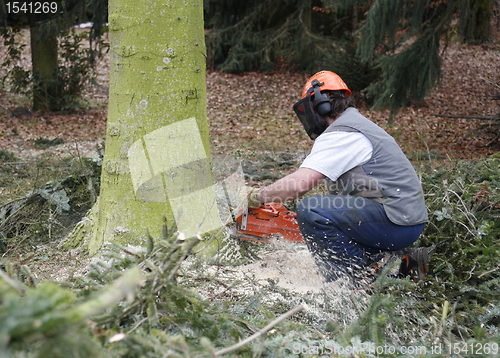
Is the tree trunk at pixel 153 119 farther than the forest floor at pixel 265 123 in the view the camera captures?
No

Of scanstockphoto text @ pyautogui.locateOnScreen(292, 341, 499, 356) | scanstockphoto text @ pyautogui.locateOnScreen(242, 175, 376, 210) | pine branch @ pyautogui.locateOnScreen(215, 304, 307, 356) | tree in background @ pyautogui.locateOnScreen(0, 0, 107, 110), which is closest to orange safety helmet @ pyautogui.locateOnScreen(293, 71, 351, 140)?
scanstockphoto text @ pyautogui.locateOnScreen(242, 175, 376, 210)

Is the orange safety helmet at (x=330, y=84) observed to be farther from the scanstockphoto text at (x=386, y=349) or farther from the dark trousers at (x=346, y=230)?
the scanstockphoto text at (x=386, y=349)

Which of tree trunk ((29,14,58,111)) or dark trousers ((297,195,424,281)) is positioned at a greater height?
tree trunk ((29,14,58,111))

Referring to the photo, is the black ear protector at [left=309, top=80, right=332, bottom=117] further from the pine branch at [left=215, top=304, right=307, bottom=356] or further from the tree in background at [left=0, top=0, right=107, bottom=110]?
the tree in background at [left=0, top=0, right=107, bottom=110]

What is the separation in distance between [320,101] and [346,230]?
95cm

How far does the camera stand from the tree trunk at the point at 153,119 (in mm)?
2592

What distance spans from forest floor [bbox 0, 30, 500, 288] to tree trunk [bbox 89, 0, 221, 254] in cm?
95

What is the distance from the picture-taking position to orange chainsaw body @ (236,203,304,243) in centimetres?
317

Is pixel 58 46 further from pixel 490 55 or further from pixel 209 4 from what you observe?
pixel 490 55

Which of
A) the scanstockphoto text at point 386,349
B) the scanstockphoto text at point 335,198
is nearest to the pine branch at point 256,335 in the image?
the scanstockphoto text at point 386,349

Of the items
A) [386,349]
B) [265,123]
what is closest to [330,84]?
[386,349]

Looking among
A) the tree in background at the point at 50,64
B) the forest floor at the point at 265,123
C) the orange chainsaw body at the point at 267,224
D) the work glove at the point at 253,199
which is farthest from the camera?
the tree in background at the point at 50,64

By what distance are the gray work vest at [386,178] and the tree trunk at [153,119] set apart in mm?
1017

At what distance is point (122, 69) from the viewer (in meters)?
2.65
